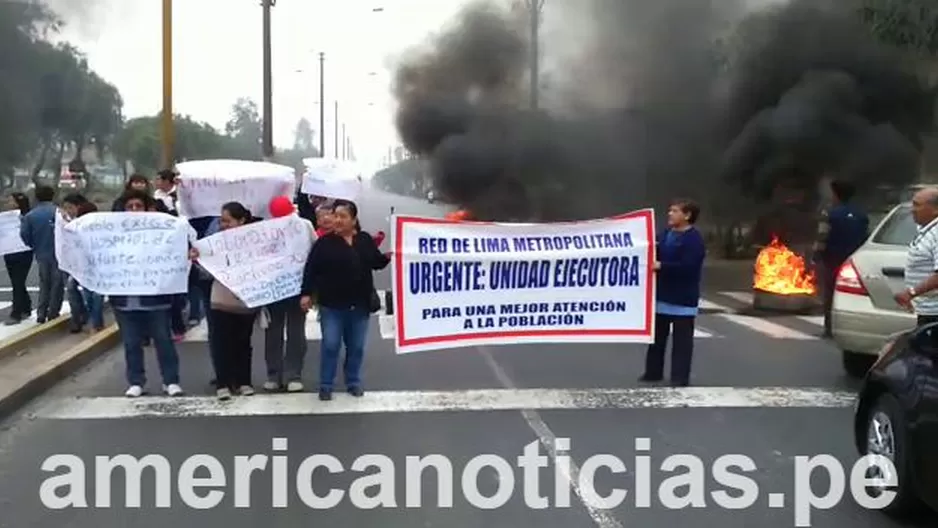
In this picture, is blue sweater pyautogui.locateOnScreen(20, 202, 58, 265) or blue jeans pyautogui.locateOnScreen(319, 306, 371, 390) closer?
blue jeans pyautogui.locateOnScreen(319, 306, 371, 390)

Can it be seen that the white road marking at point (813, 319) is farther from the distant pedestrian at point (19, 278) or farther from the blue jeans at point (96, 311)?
the distant pedestrian at point (19, 278)

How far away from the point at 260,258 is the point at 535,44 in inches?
546

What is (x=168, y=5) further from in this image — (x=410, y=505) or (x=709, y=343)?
(x=410, y=505)

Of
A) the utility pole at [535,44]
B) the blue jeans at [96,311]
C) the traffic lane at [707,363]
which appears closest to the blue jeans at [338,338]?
the traffic lane at [707,363]

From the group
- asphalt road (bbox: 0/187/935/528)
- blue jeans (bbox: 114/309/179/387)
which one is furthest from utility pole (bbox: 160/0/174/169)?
blue jeans (bbox: 114/309/179/387)

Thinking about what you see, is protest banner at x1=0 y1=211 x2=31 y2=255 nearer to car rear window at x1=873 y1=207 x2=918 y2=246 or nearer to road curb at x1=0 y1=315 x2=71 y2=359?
road curb at x1=0 y1=315 x2=71 y2=359

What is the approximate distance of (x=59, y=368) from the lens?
8984mm

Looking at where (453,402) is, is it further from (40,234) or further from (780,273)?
(780,273)

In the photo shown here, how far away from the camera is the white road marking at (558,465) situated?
513 cm

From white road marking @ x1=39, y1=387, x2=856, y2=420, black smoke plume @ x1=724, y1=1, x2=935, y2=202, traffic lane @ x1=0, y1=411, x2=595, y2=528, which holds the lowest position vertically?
white road marking @ x1=39, y1=387, x2=856, y2=420

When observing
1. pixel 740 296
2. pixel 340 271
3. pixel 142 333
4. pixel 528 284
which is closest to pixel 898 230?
pixel 528 284

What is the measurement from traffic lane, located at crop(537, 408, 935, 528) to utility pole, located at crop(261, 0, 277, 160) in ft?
63.3

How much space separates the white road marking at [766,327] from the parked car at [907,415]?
6168 millimetres

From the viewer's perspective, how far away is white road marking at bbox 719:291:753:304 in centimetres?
1506
